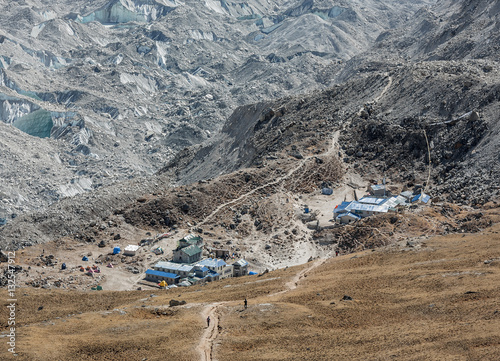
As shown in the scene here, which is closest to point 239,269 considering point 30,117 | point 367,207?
point 367,207

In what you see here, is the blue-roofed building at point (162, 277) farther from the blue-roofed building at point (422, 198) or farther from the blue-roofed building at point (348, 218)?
the blue-roofed building at point (422, 198)

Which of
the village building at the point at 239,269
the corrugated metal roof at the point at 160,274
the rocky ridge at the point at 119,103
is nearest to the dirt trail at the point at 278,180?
the village building at the point at 239,269

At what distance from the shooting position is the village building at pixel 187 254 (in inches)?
2074

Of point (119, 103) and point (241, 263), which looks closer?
point (241, 263)

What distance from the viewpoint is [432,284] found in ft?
109

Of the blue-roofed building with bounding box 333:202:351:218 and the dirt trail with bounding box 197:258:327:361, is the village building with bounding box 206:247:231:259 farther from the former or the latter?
the dirt trail with bounding box 197:258:327:361

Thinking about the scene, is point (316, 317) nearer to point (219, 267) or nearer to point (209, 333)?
point (209, 333)

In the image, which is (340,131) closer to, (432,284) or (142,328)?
(432,284)

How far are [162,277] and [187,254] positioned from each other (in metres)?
3.27

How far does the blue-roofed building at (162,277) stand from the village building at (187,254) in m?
2.29

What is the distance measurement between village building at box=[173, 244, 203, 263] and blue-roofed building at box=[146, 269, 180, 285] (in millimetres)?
2290

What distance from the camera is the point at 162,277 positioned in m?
50.6

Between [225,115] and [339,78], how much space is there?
31.1 meters

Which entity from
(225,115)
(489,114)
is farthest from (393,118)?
(225,115)
